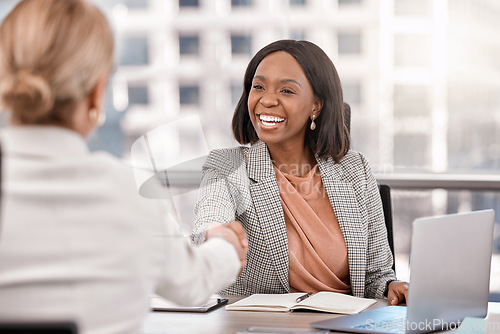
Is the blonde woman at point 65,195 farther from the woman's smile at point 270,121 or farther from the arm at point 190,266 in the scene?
the woman's smile at point 270,121

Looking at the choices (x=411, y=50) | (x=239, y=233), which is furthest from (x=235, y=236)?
(x=411, y=50)

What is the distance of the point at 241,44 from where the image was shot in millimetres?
3877

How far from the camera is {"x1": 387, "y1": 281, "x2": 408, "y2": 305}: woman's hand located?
1.71 metres

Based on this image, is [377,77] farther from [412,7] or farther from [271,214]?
[271,214]

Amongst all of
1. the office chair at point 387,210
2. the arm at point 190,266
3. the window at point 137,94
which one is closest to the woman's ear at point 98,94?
the arm at point 190,266

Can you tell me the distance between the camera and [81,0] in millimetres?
920

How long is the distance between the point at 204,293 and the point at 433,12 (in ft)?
9.92

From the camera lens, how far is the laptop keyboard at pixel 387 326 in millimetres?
1382

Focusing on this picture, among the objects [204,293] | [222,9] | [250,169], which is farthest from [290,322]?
[222,9]

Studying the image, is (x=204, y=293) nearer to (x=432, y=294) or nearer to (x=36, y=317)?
(x=36, y=317)

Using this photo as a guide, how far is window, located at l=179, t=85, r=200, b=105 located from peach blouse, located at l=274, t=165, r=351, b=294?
6.82 feet

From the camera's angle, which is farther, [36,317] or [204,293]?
[204,293]

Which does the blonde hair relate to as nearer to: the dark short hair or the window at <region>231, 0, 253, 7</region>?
the dark short hair

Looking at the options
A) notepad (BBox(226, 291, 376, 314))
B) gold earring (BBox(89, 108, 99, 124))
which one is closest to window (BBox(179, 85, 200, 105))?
notepad (BBox(226, 291, 376, 314))
